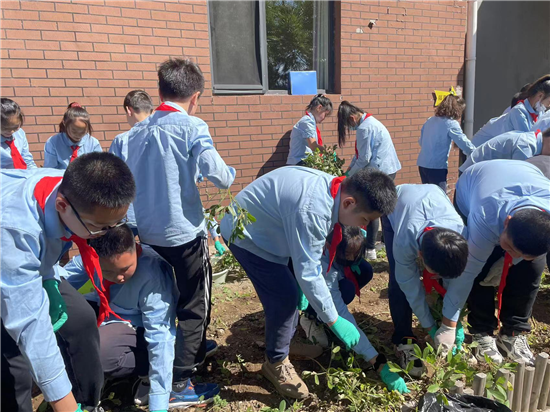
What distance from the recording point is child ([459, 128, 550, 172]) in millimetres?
3357

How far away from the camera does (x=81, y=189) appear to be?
1432 mm

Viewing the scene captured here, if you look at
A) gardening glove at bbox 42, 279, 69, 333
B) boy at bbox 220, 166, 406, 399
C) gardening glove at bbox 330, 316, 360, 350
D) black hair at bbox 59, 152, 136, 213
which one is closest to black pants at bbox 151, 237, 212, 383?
boy at bbox 220, 166, 406, 399

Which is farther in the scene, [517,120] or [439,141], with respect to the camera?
[439,141]

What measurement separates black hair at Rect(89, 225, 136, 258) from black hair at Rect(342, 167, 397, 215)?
3.54 ft

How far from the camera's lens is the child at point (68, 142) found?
3.68 m

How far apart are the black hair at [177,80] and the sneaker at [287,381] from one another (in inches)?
63.7

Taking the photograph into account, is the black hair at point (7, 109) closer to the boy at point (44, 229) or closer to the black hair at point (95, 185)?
the boy at point (44, 229)

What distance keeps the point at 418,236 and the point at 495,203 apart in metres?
0.48

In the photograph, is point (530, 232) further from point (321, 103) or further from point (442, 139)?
point (321, 103)

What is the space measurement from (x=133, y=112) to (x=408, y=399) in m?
2.68

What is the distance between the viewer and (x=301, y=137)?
479 centimetres

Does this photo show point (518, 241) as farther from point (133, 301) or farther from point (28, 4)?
point (28, 4)

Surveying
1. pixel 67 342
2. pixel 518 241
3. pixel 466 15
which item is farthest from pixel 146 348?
pixel 466 15

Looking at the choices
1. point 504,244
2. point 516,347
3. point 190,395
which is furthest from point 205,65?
point 516,347
